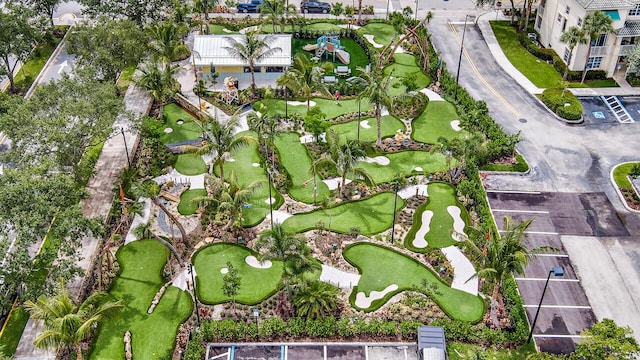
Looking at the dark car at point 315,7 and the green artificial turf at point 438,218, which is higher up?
the dark car at point 315,7

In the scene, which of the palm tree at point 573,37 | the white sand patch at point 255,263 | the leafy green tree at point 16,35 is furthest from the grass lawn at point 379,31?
the white sand patch at point 255,263

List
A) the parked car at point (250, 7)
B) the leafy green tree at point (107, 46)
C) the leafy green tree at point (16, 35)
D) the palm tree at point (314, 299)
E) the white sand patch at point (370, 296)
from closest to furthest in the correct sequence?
the palm tree at point (314, 299)
the white sand patch at point (370, 296)
the leafy green tree at point (107, 46)
the leafy green tree at point (16, 35)
the parked car at point (250, 7)

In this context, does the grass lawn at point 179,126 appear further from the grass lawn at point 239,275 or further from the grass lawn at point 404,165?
the grass lawn at point 404,165

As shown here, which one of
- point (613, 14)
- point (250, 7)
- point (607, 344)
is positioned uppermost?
point (613, 14)

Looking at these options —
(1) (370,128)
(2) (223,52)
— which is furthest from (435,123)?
(2) (223,52)

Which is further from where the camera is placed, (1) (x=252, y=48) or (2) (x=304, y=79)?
(1) (x=252, y=48)

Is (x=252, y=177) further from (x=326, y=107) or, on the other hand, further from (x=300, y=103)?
(x=326, y=107)

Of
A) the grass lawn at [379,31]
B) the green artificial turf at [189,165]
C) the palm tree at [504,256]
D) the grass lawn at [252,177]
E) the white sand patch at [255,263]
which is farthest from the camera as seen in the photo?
the grass lawn at [379,31]

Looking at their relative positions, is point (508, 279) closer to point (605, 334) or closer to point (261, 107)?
point (605, 334)
